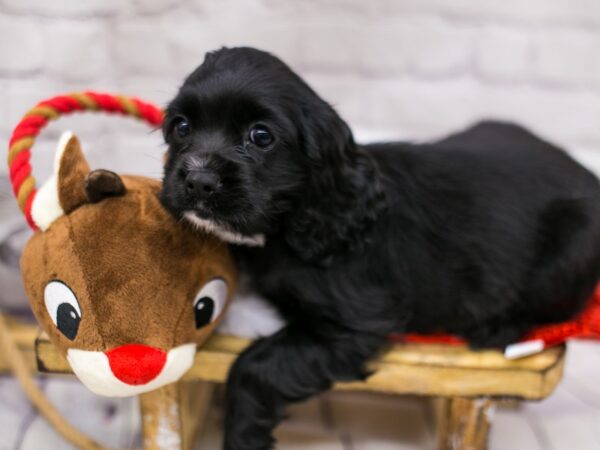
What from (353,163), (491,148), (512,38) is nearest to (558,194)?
(491,148)

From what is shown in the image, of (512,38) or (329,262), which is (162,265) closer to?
(329,262)

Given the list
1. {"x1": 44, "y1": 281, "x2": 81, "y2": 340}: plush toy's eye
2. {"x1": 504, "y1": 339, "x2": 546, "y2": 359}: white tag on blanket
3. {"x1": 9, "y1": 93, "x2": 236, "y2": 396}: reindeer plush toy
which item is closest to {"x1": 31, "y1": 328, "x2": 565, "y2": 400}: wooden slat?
{"x1": 504, "y1": 339, "x2": 546, "y2": 359}: white tag on blanket

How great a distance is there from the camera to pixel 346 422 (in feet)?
6.08

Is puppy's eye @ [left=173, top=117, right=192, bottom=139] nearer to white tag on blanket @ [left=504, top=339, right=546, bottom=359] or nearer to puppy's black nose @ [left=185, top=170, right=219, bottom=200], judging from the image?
puppy's black nose @ [left=185, top=170, right=219, bottom=200]

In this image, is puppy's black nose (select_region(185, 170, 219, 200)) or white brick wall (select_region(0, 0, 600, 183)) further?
white brick wall (select_region(0, 0, 600, 183))

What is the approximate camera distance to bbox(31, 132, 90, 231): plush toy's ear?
3.96ft

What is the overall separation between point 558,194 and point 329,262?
56cm

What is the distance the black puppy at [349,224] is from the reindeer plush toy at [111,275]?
3.9 inches

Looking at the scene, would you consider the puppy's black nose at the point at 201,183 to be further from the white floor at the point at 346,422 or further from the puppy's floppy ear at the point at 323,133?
the white floor at the point at 346,422

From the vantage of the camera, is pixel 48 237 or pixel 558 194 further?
pixel 558 194

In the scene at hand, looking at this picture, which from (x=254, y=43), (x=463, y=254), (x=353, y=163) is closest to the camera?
A: (x=353, y=163)

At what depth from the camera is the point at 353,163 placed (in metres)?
1.28

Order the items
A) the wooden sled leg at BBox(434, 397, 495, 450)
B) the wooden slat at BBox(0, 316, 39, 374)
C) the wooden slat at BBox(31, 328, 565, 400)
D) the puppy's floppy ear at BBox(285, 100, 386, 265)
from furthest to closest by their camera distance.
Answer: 1. the wooden slat at BBox(0, 316, 39, 374)
2. the wooden sled leg at BBox(434, 397, 495, 450)
3. the wooden slat at BBox(31, 328, 565, 400)
4. the puppy's floppy ear at BBox(285, 100, 386, 265)

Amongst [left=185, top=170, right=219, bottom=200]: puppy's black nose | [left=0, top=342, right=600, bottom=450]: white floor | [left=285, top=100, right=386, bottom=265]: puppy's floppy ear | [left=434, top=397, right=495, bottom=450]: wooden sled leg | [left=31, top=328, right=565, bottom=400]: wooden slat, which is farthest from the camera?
[left=0, top=342, right=600, bottom=450]: white floor
